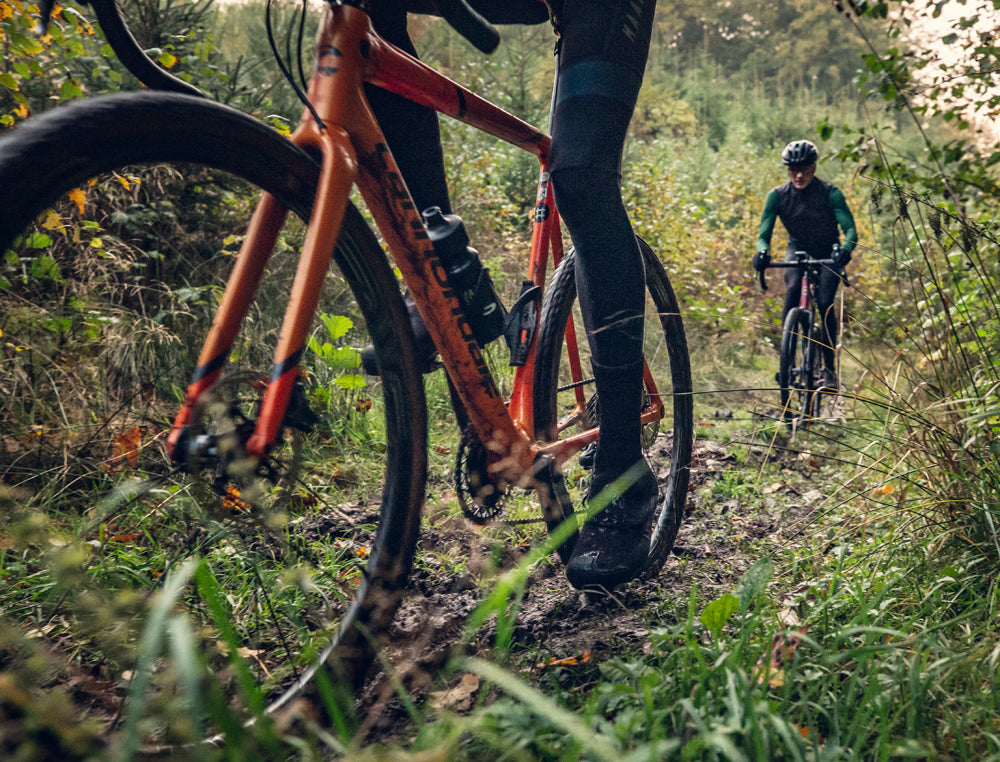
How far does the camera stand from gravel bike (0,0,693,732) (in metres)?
0.87

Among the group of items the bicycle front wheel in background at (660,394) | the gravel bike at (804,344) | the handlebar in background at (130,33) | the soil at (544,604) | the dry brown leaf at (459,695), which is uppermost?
the gravel bike at (804,344)

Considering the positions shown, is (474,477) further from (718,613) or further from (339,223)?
(339,223)

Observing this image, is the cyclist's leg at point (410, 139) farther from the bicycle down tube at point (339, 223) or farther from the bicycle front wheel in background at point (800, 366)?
the bicycle front wheel in background at point (800, 366)

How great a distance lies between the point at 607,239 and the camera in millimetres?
1485

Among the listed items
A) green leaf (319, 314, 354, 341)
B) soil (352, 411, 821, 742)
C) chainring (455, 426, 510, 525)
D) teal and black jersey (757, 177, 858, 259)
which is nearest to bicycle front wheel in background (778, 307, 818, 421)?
teal and black jersey (757, 177, 858, 259)

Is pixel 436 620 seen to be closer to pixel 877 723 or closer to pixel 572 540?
pixel 572 540

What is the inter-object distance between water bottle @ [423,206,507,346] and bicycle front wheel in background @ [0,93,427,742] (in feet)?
0.81

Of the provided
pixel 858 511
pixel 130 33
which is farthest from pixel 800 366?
pixel 130 33

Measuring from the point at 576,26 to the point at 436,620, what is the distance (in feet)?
4.46

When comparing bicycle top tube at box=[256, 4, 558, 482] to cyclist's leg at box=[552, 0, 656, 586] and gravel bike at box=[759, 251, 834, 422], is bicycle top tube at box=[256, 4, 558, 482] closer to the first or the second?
cyclist's leg at box=[552, 0, 656, 586]

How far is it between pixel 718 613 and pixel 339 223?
3.10ft

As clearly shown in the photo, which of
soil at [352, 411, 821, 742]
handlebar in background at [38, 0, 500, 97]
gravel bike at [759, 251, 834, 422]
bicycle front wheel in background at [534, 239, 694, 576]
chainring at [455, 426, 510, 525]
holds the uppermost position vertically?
gravel bike at [759, 251, 834, 422]

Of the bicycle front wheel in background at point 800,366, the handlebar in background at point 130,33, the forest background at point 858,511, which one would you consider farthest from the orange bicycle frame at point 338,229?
the bicycle front wheel in background at point 800,366

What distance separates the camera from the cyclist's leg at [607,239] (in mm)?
1386
